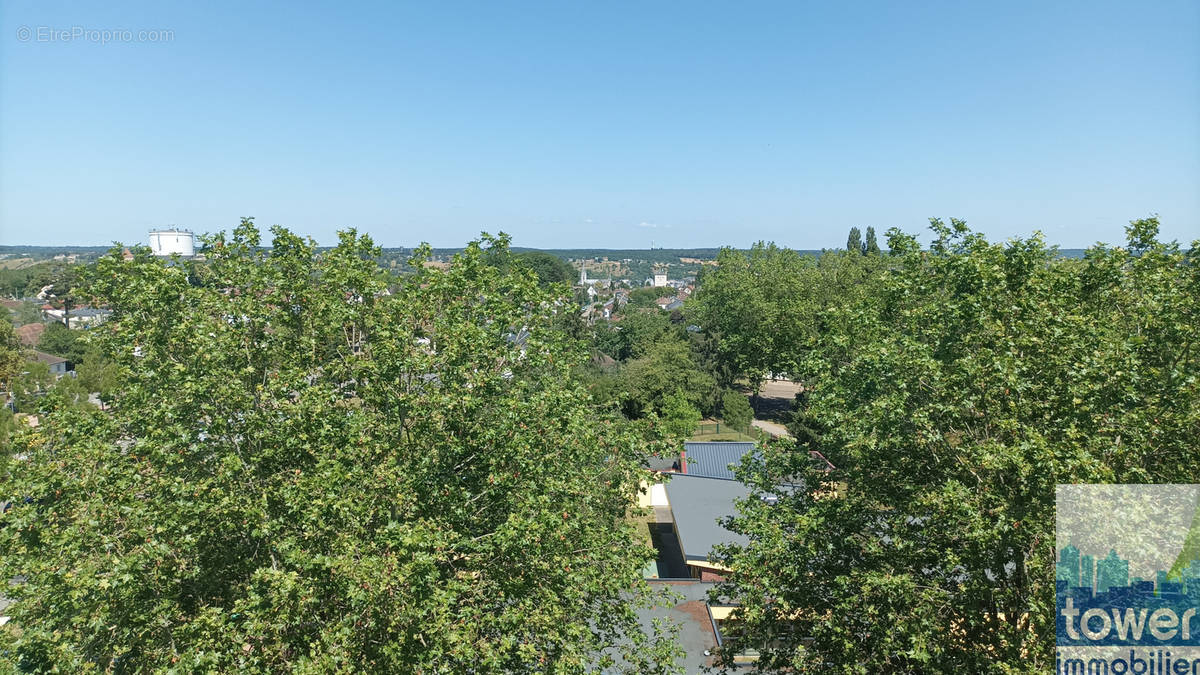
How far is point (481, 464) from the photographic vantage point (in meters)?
9.48

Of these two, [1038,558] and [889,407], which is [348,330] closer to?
[889,407]

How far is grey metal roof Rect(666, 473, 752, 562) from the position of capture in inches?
862

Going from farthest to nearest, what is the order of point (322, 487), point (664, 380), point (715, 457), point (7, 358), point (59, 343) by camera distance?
point (59, 343), point (664, 380), point (7, 358), point (715, 457), point (322, 487)

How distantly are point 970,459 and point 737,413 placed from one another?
3402 cm

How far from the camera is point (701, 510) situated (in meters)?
24.7

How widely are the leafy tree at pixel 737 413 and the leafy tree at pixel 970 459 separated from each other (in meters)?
31.4

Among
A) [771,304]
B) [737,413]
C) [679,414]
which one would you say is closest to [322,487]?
[679,414]

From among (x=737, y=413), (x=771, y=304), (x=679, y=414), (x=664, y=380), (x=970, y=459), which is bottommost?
(x=737, y=413)

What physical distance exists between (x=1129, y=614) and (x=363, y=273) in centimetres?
1216

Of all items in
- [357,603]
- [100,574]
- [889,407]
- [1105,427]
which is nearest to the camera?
[357,603]

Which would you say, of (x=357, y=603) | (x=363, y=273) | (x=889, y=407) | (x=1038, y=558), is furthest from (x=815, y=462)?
(x=363, y=273)

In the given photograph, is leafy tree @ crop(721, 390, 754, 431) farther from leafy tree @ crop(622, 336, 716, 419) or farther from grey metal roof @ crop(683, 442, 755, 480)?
grey metal roof @ crop(683, 442, 755, 480)

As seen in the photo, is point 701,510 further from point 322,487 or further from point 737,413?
point 322,487

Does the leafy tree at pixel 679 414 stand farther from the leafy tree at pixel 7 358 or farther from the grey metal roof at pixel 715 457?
the leafy tree at pixel 7 358
